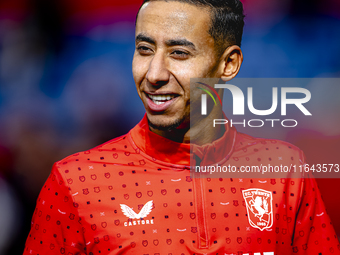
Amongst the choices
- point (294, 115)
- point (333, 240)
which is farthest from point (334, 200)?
point (333, 240)

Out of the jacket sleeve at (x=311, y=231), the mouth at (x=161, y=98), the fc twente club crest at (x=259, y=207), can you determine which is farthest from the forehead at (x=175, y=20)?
the jacket sleeve at (x=311, y=231)

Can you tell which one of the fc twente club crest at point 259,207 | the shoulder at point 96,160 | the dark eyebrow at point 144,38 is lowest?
the fc twente club crest at point 259,207

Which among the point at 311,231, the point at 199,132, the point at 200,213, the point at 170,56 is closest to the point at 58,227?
the point at 200,213

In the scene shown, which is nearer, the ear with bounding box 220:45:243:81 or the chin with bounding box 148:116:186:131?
the chin with bounding box 148:116:186:131

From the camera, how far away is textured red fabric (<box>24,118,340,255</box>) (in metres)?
1.57

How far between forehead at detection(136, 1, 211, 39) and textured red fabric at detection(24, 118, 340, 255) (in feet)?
1.41

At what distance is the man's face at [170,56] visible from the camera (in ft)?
5.26

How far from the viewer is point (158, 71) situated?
157cm

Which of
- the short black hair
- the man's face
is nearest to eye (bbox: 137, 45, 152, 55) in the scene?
the man's face

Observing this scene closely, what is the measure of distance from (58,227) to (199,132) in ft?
2.45

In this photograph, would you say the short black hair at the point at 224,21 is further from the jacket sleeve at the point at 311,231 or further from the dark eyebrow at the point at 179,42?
the jacket sleeve at the point at 311,231

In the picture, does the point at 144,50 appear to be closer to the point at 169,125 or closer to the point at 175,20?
the point at 175,20

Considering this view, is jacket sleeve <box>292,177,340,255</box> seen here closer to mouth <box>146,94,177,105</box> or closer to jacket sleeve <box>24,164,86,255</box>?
mouth <box>146,94,177,105</box>

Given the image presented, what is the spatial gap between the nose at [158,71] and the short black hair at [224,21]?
27cm
